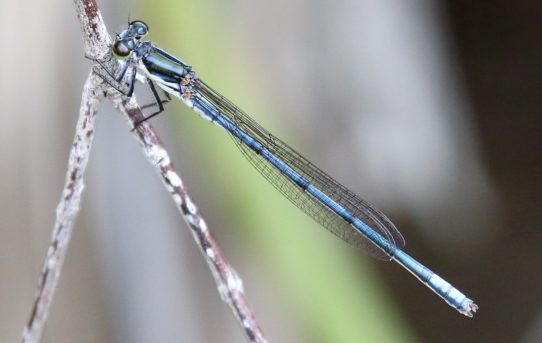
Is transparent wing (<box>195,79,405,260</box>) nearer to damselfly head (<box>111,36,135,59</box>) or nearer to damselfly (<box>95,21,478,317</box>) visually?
damselfly (<box>95,21,478,317</box>)

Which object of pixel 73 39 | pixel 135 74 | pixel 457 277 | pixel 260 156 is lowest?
pixel 457 277

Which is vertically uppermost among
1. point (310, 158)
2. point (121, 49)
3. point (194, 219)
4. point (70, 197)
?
point (310, 158)

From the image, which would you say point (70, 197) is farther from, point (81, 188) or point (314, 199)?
point (314, 199)

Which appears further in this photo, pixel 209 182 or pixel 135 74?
pixel 209 182

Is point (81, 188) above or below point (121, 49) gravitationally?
below

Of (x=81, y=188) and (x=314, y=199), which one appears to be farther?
(x=314, y=199)

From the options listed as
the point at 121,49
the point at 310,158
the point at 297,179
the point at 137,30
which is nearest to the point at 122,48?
the point at 121,49

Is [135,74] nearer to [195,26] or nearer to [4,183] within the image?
[195,26]

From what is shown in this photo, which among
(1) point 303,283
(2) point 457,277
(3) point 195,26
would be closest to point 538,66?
(2) point 457,277
